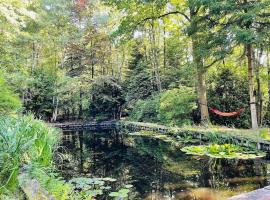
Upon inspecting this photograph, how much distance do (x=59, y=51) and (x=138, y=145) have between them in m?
15.1

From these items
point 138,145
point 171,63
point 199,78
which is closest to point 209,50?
point 199,78

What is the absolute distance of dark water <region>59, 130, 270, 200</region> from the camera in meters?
5.32

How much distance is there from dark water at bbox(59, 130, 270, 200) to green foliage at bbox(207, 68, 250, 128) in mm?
3784

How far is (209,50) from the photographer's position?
9.90 m

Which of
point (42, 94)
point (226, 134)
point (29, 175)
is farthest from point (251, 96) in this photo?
point (42, 94)

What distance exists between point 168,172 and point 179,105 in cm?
616

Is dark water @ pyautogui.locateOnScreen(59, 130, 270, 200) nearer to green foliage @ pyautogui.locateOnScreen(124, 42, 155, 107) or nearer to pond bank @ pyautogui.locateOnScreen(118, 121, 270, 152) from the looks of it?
pond bank @ pyautogui.locateOnScreen(118, 121, 270, 152)

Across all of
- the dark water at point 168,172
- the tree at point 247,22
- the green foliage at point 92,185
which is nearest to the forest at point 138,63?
the tree at point 247,22

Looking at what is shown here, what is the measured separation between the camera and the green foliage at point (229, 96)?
1238 centimetres

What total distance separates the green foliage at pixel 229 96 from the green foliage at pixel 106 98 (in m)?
9.26

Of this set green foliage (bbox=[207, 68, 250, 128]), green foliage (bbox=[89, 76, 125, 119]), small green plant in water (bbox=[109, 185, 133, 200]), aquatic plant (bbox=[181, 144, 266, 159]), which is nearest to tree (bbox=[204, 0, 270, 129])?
aquatic plant (bbox=[181, 144, 266, 159])

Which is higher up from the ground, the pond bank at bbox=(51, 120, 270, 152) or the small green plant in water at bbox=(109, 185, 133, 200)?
the pond bank at bbox=(51, 120, 270, 152)

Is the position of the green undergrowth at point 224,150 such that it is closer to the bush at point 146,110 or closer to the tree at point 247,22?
the tree at point 247,22

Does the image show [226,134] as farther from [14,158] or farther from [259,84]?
[14,158]
